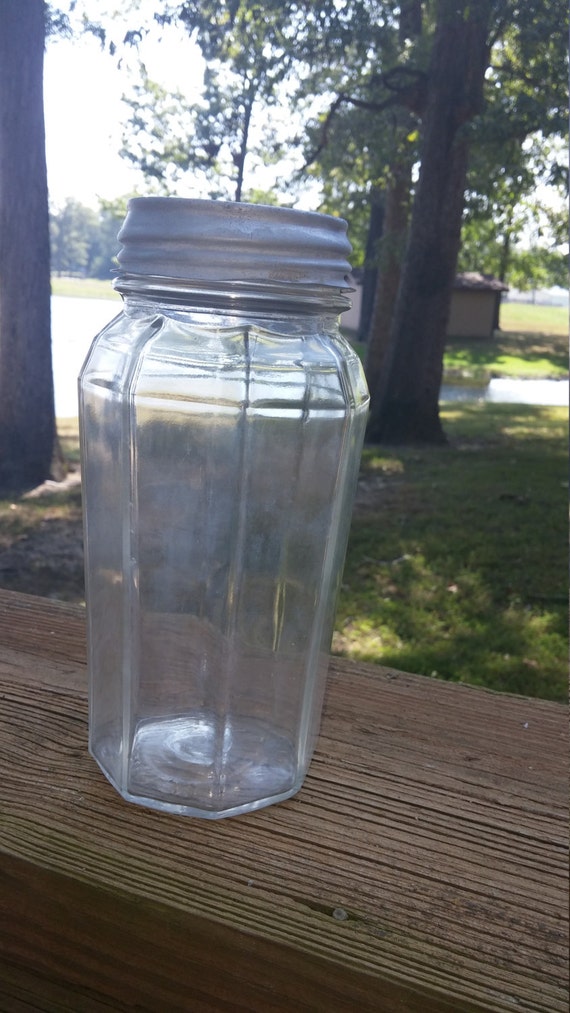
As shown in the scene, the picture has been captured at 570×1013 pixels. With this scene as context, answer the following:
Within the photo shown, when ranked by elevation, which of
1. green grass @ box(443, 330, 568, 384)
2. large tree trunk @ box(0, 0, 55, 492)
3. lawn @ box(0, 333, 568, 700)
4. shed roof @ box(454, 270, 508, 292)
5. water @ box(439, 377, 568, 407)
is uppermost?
large tree trunk @ box(0, 0, 55, 492)

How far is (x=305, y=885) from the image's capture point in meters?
0.48

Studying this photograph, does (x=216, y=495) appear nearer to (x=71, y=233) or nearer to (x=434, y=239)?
(x=71, y=233)

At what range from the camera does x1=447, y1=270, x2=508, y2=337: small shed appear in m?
17.4

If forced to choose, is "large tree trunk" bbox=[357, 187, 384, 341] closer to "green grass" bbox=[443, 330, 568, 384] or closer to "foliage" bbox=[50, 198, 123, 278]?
"green grass" bbox=[443, 330, 568, 384]

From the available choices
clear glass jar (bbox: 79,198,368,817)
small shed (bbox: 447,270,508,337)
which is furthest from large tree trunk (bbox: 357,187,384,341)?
clear glass jar (bbox: 79,198,368,817)

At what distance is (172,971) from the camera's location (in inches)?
17.2

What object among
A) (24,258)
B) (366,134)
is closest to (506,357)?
(366,134)

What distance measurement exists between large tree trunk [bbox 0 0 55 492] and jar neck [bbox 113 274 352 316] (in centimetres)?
357

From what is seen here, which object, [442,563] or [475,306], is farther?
[475,306]

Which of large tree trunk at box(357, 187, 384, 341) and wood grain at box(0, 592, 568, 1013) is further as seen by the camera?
large tree trunk at box(357, 187, 384, 341)

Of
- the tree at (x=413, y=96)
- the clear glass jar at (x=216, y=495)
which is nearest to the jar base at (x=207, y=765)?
the clear glass jar at (x=216, y=495)

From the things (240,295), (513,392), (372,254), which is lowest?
(513,392)

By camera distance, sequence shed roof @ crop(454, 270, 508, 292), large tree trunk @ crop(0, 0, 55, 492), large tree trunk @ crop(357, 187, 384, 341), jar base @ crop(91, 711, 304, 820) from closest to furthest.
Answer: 1. jar base @ crop(91, 711, 304, 820)
2. large tree trunk @ crop(0, 0, 55, 492)
3. large tree trunk @ crop(357, 187, 384, 341)
4. shed roof @ crop(454, 270, 508, 292)

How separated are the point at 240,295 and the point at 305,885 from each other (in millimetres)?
321
